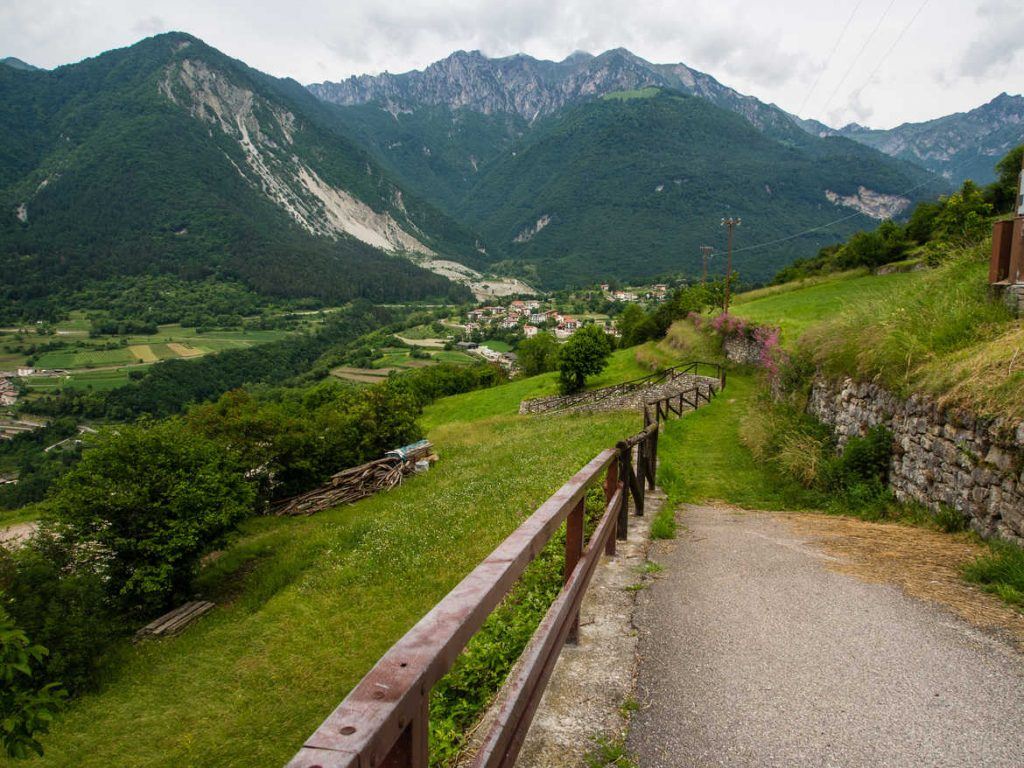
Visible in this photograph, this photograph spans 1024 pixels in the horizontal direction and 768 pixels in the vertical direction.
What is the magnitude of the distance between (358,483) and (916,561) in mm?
→ 22755

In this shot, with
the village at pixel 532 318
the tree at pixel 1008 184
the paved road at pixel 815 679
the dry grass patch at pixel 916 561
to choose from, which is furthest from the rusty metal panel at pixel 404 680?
the village at pixel 532 318

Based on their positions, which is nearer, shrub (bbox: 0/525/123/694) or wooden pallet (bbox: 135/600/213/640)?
shrub (bbox: 0/525/123/694)

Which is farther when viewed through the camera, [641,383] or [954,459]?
[641,383]

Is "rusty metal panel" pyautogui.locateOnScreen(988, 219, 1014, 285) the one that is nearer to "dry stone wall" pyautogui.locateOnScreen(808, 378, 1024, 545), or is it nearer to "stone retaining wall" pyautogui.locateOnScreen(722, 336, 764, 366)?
"dry stone wall" pyautogui.locateOnScreen(808, 378, 1024, 545)

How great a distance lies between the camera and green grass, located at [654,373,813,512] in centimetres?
967

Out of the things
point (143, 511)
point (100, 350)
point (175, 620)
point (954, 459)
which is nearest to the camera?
point (954, 459)

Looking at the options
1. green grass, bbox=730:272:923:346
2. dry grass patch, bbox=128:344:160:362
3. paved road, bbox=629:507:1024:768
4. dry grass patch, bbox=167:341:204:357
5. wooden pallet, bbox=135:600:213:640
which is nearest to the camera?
paved road, bbox=629:507:1024:768

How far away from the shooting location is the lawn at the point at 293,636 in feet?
28.9

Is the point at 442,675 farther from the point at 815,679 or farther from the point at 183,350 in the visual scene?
the point at 183,350

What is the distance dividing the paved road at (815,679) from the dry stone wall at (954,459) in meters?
2.46

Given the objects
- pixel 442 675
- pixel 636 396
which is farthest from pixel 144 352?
pixel 442 675

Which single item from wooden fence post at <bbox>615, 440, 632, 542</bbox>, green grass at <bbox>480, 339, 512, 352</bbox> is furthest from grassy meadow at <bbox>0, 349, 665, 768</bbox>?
green grass at <bbox>480, 339, 512, 352</bbox>

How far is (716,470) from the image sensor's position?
1202 cm

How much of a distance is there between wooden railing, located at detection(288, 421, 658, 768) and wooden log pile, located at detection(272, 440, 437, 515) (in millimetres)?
22324
